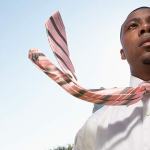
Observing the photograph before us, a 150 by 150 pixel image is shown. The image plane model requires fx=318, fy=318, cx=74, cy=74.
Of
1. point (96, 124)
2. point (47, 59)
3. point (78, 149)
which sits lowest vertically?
point (78, 149)

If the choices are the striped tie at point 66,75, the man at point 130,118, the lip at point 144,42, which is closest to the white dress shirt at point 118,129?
the man at point 130,118

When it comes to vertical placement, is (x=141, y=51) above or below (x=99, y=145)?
above

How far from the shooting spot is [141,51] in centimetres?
237

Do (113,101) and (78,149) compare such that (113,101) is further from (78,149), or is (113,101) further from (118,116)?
(78,149)

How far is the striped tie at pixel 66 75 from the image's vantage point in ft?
6.29

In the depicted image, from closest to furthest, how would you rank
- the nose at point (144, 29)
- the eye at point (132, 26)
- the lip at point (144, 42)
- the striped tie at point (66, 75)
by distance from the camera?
the striped tie at point (66, 75)
the lip at point (144, 42)
the nose at point (144, 29)
the eye at point (132, 26)

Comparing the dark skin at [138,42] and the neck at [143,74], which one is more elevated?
the dark skin at [138,42]

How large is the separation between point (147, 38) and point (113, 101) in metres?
0.63

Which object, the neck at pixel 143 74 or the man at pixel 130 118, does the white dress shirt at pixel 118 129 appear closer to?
the man at pixel 130 118

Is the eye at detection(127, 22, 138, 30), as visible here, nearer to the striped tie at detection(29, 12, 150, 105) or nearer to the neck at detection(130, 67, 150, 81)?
the neck at detection(130, 67, 150, 81)

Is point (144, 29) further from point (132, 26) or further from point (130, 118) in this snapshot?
point (130, 118)

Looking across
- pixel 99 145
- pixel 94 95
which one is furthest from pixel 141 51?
pixel 99 145

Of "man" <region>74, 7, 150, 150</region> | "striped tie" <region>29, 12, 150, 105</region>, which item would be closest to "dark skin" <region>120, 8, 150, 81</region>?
"man" <region>74, 7, 150, 150</region>

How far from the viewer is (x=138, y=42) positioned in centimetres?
241
